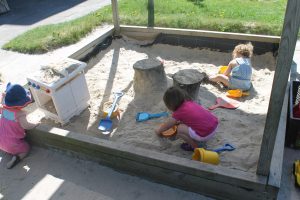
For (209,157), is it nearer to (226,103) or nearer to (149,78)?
(226,103)

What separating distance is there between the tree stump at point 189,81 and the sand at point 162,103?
270 millimetres

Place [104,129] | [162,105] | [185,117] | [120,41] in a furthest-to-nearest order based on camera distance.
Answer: [120,41], [162,105], [104,129], [185,117]

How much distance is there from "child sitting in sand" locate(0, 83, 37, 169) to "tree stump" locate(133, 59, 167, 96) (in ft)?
4.11

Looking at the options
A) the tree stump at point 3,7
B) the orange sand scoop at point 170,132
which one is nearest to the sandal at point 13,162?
the orange sand scoop at point 170,132

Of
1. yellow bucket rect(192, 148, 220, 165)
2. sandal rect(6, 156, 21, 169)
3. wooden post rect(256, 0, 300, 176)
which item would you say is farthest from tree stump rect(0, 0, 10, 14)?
wooden post rect(256, 0, 300, 176)

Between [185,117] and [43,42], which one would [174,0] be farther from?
[185,117]

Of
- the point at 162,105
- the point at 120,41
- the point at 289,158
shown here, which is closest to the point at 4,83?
the point at 120,41

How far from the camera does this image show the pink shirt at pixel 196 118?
8.59ft

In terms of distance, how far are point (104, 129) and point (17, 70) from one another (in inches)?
85.4

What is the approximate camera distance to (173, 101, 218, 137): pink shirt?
2617 mm

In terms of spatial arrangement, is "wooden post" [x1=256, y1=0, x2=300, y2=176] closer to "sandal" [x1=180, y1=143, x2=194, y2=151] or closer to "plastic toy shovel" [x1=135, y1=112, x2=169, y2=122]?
"sandal" [x1=180, y1=143, x2=194, y2=151]

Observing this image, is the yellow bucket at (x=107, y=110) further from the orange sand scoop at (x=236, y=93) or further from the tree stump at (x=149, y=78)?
the orange sand scoop at (x=236, y=93)

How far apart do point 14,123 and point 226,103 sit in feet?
6.94

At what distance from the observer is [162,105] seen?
3430 mm
